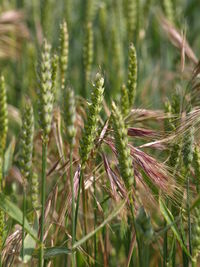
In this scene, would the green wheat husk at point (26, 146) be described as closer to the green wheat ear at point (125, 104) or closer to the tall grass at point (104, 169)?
the tall grass at point (104, 169)

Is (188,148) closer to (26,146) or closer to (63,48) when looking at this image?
(26,146)

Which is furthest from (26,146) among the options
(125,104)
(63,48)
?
(63,48)

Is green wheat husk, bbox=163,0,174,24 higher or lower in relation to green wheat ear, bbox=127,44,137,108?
higher

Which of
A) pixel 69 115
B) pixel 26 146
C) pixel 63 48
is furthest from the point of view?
pixel 63 48

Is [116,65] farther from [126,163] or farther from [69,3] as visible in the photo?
[126,163]

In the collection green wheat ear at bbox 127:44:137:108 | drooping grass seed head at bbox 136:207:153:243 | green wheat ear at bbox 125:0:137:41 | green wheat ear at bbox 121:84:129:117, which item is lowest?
drooping grass seed head at bbox 136:207:153:243

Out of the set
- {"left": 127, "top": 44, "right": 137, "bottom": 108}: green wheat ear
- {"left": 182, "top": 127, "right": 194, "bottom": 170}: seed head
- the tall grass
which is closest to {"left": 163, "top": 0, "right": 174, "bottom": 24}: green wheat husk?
the tall grass

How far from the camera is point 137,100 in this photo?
1769mm

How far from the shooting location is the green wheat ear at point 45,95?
89 centimetres

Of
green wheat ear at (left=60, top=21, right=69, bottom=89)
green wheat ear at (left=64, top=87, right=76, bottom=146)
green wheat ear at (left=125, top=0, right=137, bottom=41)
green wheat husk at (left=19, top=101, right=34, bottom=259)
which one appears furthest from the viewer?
green wheat ear at (left=125, top=0, right=137, bottom=41)

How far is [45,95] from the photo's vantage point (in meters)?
0.90

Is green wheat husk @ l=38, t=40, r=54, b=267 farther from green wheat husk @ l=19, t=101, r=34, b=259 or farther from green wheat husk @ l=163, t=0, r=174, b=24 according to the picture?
green wheat husk @ l=163, t=0, r=174, b=24

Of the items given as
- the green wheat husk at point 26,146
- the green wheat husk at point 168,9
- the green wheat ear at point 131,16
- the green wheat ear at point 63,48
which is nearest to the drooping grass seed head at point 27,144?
the green wheat husk at point 26,146

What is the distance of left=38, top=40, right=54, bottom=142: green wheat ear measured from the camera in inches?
35.0
